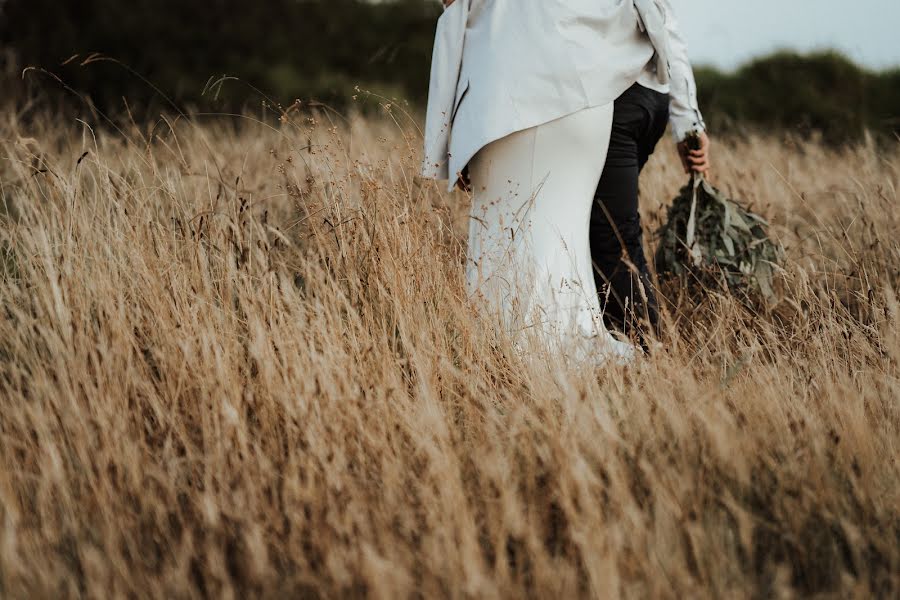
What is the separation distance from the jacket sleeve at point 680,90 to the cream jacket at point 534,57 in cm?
15

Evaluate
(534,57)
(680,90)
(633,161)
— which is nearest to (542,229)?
(633,161)

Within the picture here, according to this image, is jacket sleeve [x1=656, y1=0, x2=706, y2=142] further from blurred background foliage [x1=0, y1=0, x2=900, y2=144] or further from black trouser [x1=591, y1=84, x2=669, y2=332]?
blurred background foliage [x1=0, y1=0, x2=900, y2=144]

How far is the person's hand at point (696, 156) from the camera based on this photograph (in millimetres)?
2684

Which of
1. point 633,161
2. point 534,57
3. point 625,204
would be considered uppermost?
point 534,57

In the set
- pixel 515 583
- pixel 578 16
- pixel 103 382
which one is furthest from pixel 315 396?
pixel 578 16

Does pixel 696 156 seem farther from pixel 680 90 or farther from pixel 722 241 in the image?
pixel 722 241

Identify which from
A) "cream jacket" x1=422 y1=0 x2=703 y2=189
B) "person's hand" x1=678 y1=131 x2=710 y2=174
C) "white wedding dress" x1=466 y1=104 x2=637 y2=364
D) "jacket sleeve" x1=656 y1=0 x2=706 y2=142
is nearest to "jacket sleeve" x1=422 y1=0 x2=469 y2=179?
"cream jacket" x1=422 y1=0 x2=703 y2=189

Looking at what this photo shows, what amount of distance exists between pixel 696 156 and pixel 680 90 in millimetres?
279

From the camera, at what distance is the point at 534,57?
2.23 m

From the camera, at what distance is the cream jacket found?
223 cm

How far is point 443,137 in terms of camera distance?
7.88 ft

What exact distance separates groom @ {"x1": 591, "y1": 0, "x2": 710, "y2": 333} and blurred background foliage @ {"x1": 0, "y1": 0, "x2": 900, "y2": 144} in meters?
8.57

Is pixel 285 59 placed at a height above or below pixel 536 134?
above

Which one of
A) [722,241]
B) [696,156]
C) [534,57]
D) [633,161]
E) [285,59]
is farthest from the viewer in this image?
[285,59]
